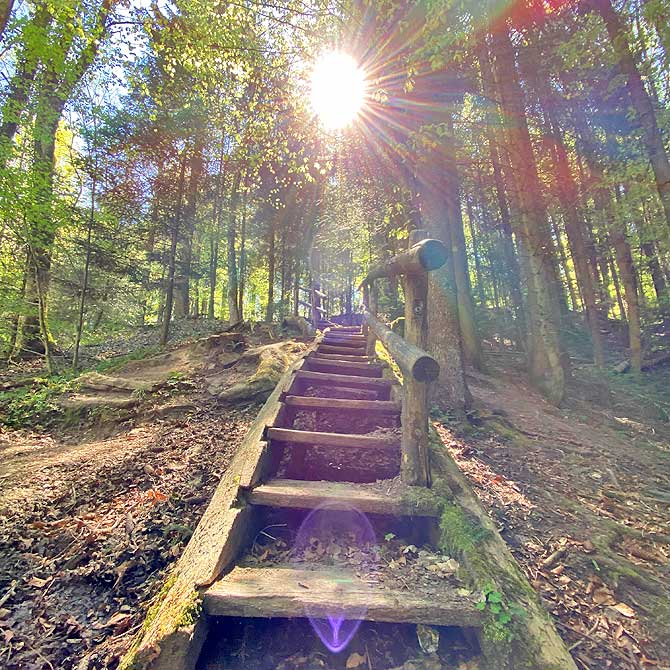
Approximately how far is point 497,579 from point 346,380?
2524 millimetres

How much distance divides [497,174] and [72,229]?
488 inches

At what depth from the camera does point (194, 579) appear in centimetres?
141

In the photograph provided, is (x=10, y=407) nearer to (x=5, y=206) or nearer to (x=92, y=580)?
(x=5, y=206)

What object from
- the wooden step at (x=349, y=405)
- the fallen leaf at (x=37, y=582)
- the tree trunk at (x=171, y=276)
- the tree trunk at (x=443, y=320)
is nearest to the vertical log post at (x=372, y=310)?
the tree trunk at (x=443, y=320)

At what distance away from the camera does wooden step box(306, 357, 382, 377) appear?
4535 millimetres

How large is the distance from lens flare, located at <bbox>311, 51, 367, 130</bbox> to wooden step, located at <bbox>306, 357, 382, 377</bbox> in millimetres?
4368

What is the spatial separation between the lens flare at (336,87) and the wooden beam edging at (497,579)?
19.4 ft

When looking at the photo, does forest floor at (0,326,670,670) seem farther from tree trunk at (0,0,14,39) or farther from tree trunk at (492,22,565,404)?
tree trunk at (0,0,14,39)

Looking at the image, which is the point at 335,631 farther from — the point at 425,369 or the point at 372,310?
the point at 372,310

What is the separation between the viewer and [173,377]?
16.6ft

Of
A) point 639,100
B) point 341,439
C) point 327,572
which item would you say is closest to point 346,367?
point 341,439

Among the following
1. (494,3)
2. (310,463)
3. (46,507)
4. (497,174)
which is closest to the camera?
(46,507)

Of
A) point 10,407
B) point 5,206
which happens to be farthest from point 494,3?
point 10,407

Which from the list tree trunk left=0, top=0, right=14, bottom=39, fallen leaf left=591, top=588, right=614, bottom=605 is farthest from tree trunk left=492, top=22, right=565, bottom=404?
tree trunk left=0, top=0, right=14, bottom=39
